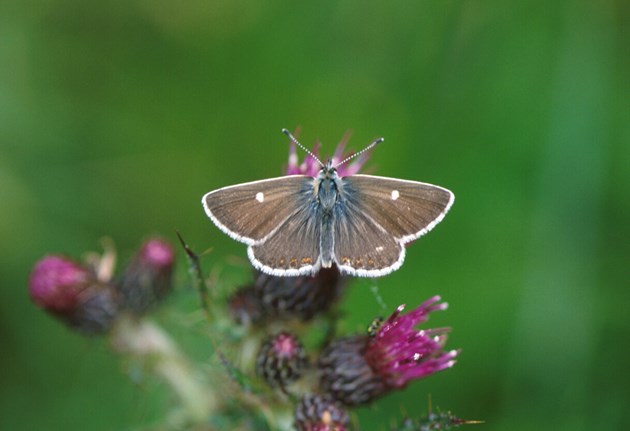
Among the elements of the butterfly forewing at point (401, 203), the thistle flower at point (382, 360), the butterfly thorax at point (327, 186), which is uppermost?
the butterfly thorax at point (327, 186)

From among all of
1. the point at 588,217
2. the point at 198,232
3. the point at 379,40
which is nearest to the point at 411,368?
the point at 588,217

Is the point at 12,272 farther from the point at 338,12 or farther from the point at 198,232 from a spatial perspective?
the point at 338,12

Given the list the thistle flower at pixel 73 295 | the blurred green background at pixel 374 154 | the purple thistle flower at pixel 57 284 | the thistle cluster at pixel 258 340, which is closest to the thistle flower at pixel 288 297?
the thistle cluster at pixel 258 340

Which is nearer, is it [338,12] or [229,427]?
[229,427]

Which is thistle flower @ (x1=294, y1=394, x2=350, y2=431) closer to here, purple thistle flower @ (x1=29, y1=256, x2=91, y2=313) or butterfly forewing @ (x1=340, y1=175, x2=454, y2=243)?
butterfly forewing @ (x1=340, y1=175, x2=454, y2=243)

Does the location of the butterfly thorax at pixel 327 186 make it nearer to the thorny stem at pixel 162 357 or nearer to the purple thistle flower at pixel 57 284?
the thorny stem at pixel 162 357

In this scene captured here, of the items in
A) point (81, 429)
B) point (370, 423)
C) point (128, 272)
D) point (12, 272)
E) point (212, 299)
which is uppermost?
point (12, 272)

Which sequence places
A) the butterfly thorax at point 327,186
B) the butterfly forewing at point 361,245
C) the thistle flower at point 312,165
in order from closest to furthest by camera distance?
the butterfly forewing at point 361,245 → the butterfly thorax at point 327,186 → the thistle flower at point 312,165
